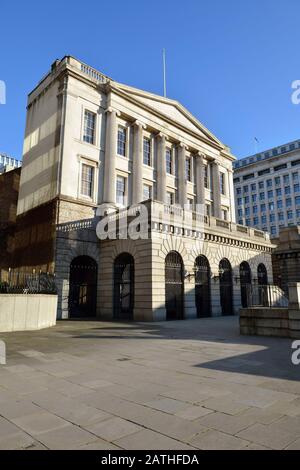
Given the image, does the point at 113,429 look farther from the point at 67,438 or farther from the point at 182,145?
the point at 182,145

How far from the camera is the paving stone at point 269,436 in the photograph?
3.58m

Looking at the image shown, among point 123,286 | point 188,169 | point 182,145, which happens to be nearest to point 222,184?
point 188,169

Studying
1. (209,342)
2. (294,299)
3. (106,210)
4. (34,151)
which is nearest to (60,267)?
(106,210)

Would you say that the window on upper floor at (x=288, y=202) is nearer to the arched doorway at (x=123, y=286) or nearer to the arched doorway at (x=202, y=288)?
the arched doorway at (x=202, y=288)

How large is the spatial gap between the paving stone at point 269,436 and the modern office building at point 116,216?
16711mm

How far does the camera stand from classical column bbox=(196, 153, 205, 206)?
39.5 meters

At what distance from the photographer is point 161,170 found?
1388 inches

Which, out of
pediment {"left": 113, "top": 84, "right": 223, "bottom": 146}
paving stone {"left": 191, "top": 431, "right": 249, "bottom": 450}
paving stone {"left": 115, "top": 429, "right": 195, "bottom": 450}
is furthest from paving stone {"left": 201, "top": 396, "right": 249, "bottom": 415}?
pediment {"left": 113, "top": 84, "right": 223, "bottom": 146}

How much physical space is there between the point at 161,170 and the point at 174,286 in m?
16.4

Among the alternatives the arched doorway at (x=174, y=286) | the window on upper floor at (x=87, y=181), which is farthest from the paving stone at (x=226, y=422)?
the window on upper floor at (x=87, y=181)

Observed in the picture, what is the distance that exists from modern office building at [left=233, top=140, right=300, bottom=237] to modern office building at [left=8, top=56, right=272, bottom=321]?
65986 millimetres

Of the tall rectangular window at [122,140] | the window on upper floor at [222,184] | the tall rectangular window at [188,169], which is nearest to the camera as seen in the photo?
the tall rectangular window at [122,140]
